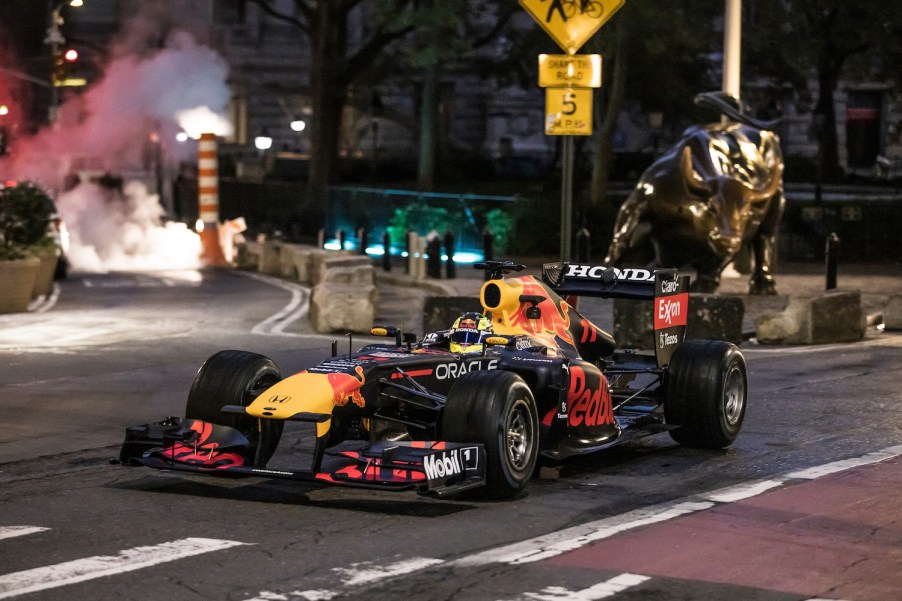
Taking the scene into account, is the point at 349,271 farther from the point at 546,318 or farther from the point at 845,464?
the point at 845,464

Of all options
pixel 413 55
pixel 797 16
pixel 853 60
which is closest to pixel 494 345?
pixel 413 55

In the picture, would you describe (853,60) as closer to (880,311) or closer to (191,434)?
(880,311)

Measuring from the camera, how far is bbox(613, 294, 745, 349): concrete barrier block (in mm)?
18422

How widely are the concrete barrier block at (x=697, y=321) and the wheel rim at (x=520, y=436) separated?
8.54 meters

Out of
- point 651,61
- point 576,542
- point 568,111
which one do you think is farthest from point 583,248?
Result: point 576,542

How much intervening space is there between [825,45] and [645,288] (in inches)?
1723

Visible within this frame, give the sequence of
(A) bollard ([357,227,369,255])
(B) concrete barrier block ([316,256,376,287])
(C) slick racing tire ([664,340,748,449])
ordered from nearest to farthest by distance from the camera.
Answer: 1. (C) slick racing tire ([664,340,748,449])
2. (B) concrete barrier block ([316,256,376,287])
3. (A) bollard ([357,227,369,255])

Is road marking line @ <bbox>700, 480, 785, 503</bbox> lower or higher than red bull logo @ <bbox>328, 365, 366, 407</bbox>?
lower

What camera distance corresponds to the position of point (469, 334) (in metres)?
10.9

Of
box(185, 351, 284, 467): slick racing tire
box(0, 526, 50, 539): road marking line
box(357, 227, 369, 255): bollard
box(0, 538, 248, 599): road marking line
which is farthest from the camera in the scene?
box(357, 227, 369, 255): bollard

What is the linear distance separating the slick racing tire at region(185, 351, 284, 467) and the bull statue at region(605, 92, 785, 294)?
12.9 metres

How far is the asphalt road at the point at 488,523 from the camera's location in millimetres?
7707

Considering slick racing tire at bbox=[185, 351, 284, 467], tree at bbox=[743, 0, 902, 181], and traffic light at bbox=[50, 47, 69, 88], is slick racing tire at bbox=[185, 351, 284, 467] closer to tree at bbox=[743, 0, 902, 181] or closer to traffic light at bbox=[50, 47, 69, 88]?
tree at bbox=[743, 0, 902, 181]

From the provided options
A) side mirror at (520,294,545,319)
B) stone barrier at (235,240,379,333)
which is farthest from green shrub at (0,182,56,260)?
side mirror at (520,294,545,319)
